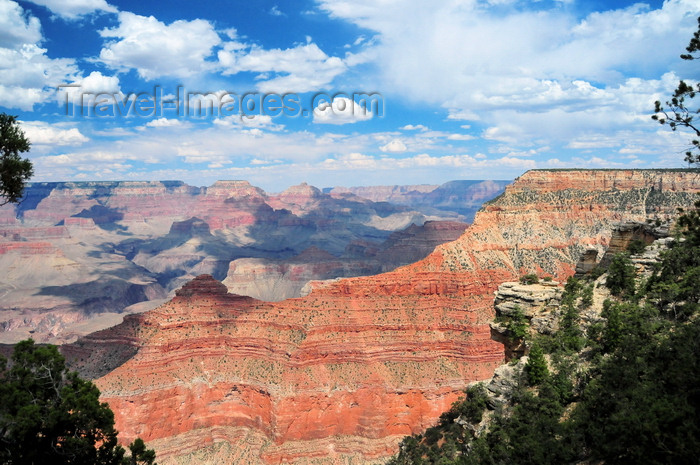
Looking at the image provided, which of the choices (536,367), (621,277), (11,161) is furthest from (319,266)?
(11,161)

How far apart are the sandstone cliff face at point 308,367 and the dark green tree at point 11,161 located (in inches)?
1599

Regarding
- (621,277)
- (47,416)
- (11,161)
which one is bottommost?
(47,416)

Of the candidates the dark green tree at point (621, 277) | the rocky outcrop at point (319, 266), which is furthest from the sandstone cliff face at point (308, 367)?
the rocky outcrop at point (319, 266)

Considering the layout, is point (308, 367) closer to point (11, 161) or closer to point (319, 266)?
point (11, 161)

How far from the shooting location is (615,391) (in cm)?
1870

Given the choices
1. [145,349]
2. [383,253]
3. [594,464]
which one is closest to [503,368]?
[594,464]

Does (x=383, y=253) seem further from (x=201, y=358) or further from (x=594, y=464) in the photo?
(x=594, y=464)

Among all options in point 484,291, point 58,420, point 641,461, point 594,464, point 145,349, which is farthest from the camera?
point 484,291

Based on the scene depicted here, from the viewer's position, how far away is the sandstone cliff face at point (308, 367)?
169 ft

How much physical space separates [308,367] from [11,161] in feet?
144

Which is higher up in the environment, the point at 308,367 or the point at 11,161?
the point at 11,161

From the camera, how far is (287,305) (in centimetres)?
6384

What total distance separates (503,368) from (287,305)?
137 ft

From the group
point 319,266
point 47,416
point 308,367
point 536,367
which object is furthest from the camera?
point 319,266
